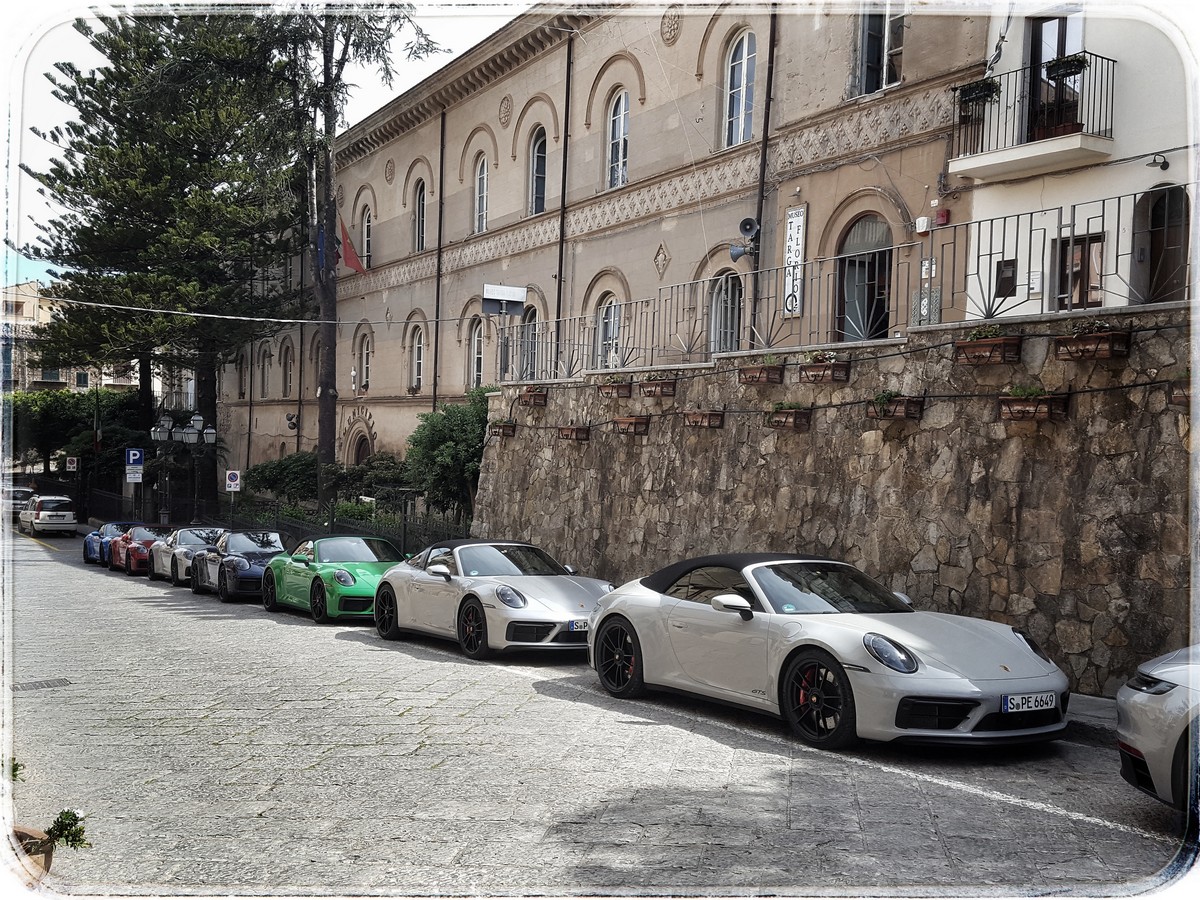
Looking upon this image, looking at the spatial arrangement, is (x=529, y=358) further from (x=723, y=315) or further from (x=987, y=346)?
(x=987, y=346)

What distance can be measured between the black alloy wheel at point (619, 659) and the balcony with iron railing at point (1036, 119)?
368 inches

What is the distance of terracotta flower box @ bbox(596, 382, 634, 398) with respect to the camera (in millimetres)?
18078

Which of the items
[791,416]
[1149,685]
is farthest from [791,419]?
[1149,685]

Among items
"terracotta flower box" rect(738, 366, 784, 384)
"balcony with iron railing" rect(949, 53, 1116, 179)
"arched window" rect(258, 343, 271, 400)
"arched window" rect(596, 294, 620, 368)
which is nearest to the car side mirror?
"terracotta flower box" rect(738, 366, 784, 384)

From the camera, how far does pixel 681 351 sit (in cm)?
1930

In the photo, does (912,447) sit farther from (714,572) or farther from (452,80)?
(452,80)

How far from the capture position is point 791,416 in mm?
14273

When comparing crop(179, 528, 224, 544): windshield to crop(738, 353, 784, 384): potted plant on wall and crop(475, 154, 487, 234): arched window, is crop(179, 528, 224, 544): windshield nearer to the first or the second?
crop(475, 154, 487, 234): arched window

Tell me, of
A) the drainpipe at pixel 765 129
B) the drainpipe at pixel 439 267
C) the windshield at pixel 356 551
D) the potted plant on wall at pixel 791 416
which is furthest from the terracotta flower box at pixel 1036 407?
the drainpipe at pixel 439 267

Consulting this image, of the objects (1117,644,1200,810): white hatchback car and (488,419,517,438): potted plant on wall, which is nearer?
(1117,644,1200,810): white hatchback car

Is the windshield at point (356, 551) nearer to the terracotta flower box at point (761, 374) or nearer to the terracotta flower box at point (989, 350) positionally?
the terracotta flower box at point (761, 374)

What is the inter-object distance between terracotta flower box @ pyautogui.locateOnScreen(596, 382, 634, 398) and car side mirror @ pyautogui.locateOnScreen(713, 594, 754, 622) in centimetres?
933

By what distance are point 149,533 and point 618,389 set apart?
16931 millimetres

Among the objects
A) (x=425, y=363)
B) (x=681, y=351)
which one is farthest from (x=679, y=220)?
(x=425, y=363)
